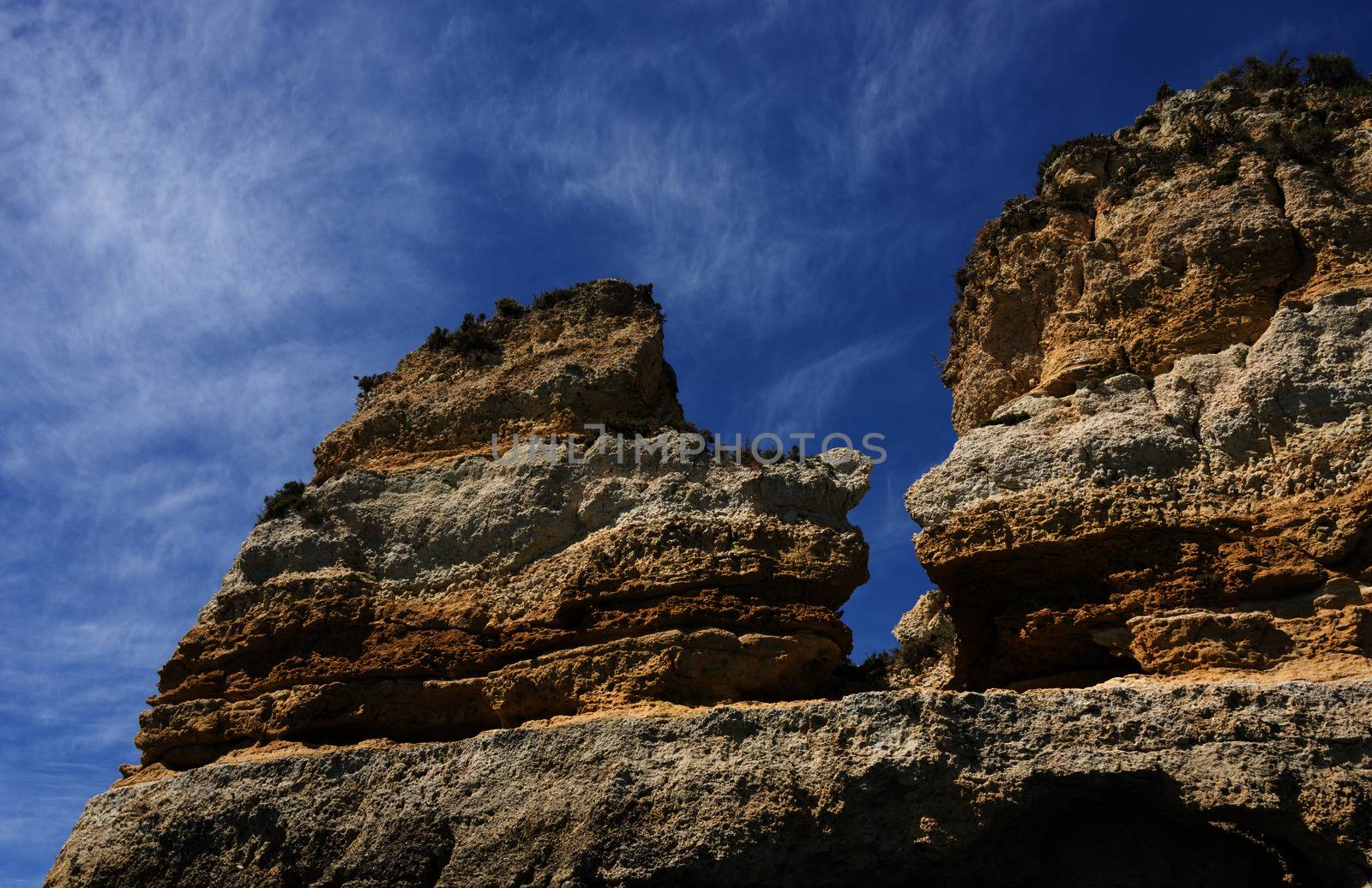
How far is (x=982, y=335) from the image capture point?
18953mm

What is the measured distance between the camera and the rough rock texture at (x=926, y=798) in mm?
10719

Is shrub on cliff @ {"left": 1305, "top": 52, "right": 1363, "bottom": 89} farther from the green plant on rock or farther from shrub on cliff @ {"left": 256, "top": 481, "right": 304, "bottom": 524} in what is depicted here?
shrub on cliff @ {"left": 256, "top": 481, "right": 304, "bottom": 524}

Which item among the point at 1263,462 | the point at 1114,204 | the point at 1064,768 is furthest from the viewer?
the point at 1114,204

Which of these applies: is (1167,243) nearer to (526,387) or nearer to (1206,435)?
(1206,435)

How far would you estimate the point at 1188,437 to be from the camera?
14023 mm

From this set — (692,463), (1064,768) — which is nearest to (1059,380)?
(692,463)

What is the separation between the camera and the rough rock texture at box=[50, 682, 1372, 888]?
10.7 m

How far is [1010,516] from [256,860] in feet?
32.9

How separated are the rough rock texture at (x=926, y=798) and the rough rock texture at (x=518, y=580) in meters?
1.70

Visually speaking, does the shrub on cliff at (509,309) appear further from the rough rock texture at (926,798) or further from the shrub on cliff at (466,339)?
the rough rock texture at (926,798)

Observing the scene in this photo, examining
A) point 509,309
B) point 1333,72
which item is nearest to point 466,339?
point 509,309

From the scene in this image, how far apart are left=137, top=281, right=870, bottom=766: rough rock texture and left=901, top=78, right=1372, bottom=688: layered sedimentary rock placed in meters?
1.96

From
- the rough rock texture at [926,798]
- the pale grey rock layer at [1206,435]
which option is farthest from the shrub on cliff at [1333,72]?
the rough rock texture at [926,798]

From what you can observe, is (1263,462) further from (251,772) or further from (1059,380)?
(251,772)
